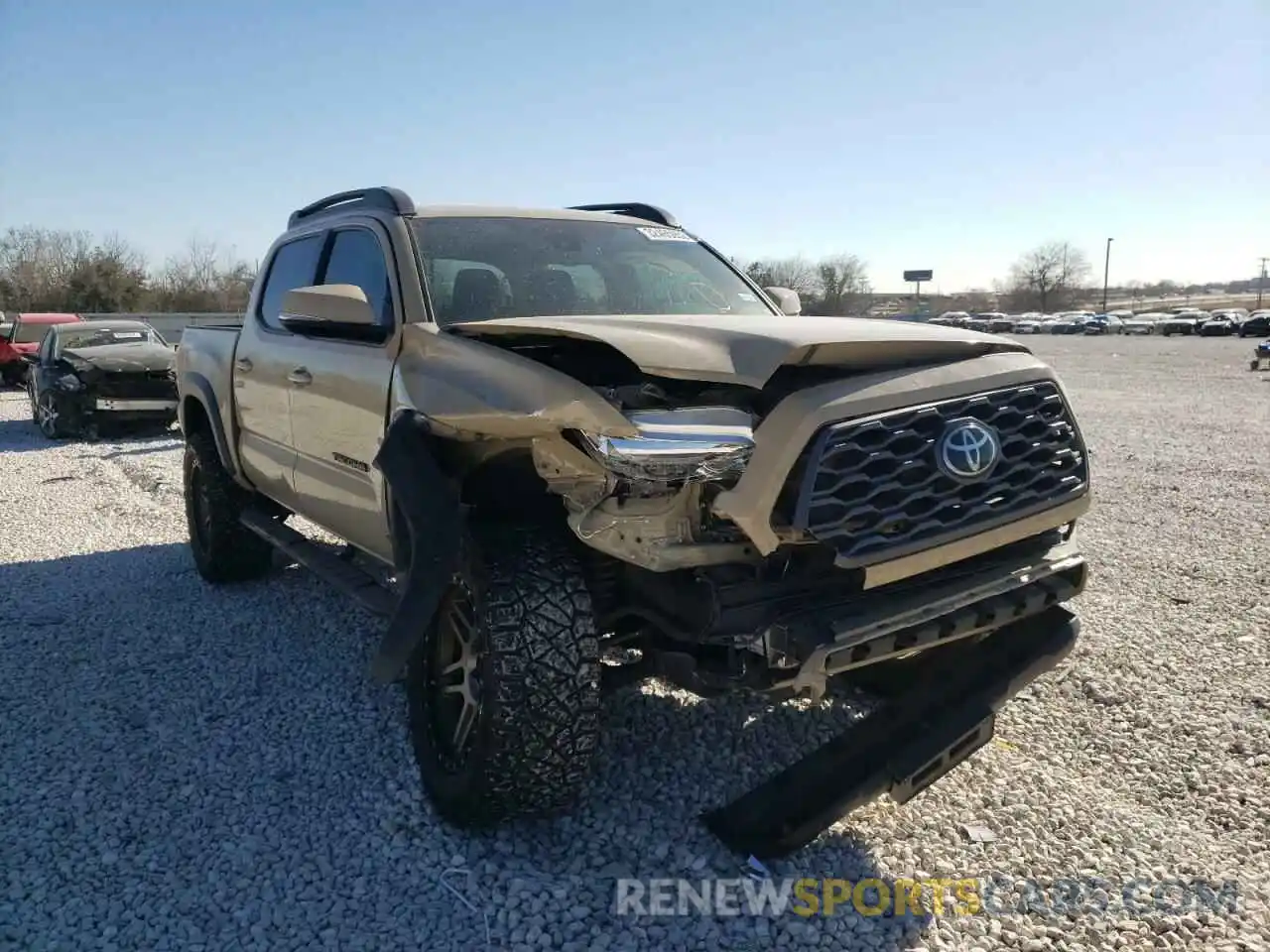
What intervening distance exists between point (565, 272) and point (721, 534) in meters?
A: 1.74

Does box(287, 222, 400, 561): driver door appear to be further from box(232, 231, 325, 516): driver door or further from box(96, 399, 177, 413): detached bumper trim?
box(96, 399, 177, 413): detached bumper trim

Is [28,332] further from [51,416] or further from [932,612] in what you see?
[932,612]

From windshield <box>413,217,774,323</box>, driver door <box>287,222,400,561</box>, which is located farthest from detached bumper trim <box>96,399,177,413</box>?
windshield <box>413,217,774,323</box>

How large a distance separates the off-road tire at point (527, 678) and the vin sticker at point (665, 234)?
83.0 inches

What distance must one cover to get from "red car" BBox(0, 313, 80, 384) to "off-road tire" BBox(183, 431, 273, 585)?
1732 cm

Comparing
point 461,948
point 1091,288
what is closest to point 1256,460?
point 461,948

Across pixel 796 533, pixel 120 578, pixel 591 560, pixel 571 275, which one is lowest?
pixel 120 578

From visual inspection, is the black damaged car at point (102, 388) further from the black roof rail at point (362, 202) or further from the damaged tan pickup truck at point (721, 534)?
the damaged tan pickup truck at point (721, 534)

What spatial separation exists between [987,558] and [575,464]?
1346 mm

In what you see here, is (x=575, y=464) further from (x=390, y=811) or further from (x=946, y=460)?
(x=390, y=811)

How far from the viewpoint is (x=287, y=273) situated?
17.0 feet

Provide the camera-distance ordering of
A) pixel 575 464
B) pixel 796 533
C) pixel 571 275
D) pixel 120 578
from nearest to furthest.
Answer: pixel 796 533, pixel 575 464, pixel 571 275, pixel 120 578

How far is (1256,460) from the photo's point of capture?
10.1m

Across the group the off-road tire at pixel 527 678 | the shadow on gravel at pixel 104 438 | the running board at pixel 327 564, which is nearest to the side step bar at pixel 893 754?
the off-road tire at pixel 527 678
